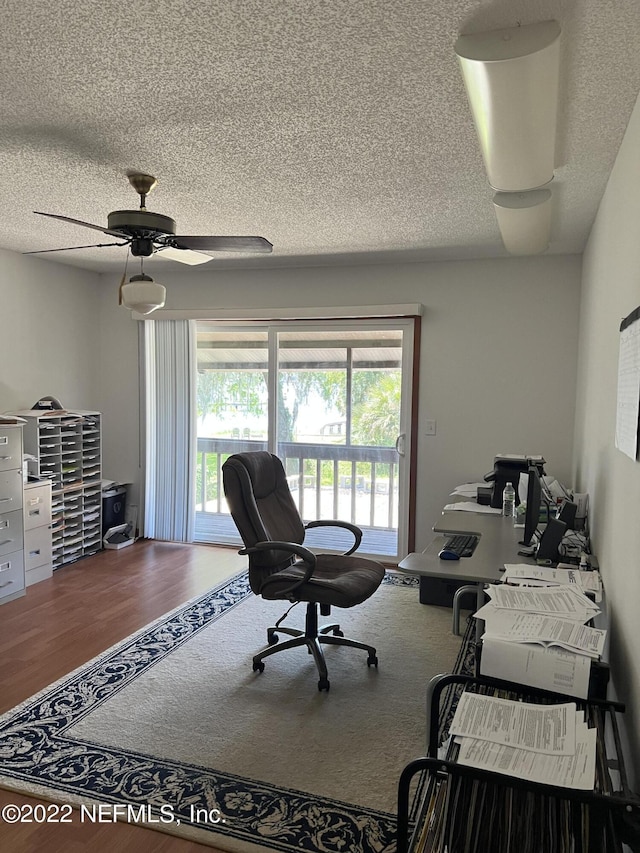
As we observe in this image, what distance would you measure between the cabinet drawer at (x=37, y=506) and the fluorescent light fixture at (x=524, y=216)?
3.53 metres

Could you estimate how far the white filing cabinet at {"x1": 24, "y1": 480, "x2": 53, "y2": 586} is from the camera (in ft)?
14.3

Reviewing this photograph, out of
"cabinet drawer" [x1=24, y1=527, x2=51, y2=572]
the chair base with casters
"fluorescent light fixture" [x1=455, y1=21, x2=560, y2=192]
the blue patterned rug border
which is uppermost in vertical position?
"fluorescent light fixture" [x1=455, y1=21, x2=560, y2=192]

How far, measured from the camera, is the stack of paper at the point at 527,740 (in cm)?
122

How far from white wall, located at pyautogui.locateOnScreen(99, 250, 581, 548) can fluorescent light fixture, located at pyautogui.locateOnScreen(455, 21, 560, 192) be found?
2493mm

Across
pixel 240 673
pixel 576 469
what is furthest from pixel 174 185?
pixel 576 469

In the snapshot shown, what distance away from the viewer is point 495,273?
15.2 ft

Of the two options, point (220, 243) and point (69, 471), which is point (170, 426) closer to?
point (69, 471)

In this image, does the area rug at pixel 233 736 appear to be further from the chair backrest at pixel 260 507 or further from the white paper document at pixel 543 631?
the chair backrest at pixel 260 507

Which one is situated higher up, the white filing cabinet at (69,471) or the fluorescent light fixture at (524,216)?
the fluorescent light fixture at (524,216)

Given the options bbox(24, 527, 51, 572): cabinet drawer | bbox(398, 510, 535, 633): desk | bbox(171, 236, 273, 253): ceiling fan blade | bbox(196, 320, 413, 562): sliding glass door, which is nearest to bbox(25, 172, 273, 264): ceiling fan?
bbox(171, 236, 273, 253): ceiling fan blade

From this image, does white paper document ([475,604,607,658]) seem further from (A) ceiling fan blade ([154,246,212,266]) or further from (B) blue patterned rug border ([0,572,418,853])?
(A) ceiling fan blade ([154,246,212,266])

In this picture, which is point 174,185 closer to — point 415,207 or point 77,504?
point 415,207

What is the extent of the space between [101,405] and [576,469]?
4125mm

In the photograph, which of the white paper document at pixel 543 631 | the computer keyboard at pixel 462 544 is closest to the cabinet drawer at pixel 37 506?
the computer keyboard at pixel 462 544
